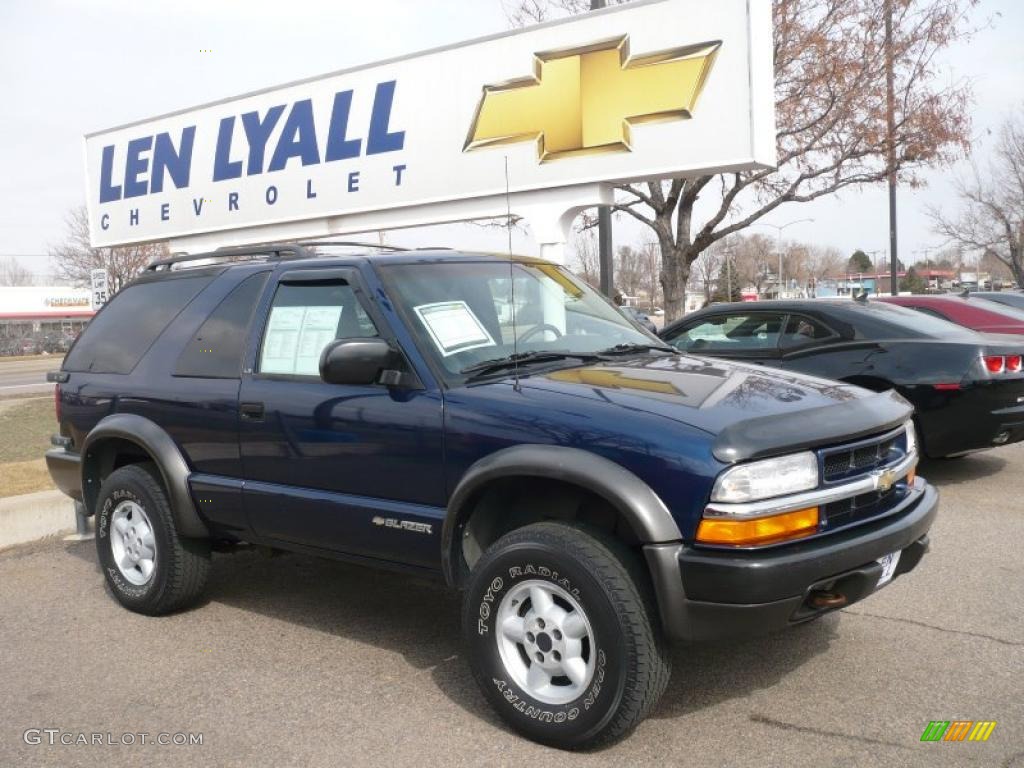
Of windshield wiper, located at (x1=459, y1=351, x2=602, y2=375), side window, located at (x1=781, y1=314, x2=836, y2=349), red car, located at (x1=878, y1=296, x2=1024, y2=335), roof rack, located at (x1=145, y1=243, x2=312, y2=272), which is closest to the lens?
windshield wiper, located at (x1=459, y1=351, x2=602, y2=375)

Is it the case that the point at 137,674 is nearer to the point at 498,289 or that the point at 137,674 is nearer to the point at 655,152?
the point at 498,289

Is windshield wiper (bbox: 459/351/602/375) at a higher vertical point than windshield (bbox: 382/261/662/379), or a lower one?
lower

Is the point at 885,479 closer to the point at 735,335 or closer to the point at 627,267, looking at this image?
the point at 735,335


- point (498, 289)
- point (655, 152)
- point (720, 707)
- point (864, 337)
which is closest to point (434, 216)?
point (655, 152)

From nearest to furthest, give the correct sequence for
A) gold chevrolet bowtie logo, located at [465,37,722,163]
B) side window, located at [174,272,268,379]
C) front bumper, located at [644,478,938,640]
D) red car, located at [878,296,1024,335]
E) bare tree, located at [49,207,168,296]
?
1. front bumper, located at [644,478,938,640]
2. side window, located at [174,272,268,379]
3. gold chevrolet bowtie logo, located at [465,37,722,163]
4. red car, located at [878,296,1024,335]
5. bare tree, located at [49,207,168,296]

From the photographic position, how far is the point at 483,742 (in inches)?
141

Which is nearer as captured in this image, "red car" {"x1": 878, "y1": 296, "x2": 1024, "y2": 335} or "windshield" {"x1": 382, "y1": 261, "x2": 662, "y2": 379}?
"windshield" {"x1": 382, "y1": 261, "x2": 662, "y2": 379}

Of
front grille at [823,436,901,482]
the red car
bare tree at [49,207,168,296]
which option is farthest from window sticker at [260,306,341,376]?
bare tree at [49,207,168,296]

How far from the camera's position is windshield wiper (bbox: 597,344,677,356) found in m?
4.54

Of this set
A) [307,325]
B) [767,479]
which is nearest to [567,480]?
[767,479]

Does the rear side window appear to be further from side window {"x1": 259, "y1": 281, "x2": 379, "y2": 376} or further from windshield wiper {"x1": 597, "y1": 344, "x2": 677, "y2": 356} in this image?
windshield wiper {"x1": 597, "y1": 344, "x2": 677, "y2": 356}

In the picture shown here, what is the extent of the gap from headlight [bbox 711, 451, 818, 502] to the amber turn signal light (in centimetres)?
7

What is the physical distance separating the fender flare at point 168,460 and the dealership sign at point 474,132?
3932 mm

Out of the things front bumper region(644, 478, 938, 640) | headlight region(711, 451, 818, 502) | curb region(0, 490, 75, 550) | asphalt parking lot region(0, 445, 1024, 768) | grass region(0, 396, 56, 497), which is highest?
headlight region(711, 451, 818, 502)
